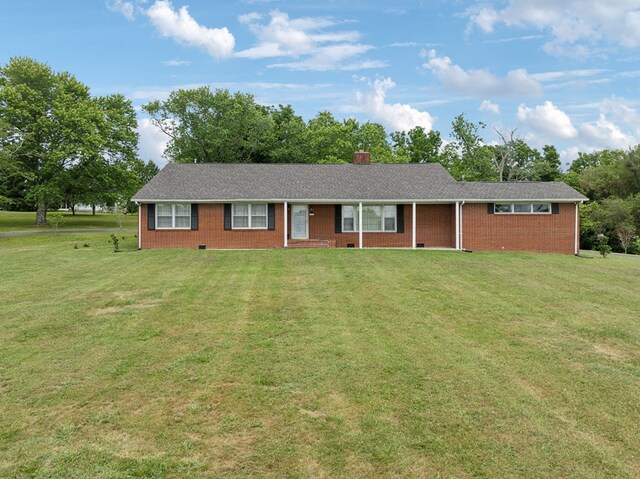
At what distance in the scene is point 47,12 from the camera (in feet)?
54.2

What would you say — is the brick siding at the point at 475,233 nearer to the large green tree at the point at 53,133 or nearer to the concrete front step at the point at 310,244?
the concrete front step at the point at 310,244

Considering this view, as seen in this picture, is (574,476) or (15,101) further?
(15,101)

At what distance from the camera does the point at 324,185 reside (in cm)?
2205

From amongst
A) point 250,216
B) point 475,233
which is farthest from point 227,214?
point 475,233

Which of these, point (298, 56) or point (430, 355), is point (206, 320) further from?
point (298, 56)

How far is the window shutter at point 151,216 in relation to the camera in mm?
20438

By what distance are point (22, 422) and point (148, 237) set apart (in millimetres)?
17407

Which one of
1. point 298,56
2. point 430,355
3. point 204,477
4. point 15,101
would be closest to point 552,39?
point 298,56

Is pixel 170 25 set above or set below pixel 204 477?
above

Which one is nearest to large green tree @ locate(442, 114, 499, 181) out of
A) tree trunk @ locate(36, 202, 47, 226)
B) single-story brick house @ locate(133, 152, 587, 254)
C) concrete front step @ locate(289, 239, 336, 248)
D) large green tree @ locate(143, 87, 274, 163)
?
large green tree @ locate(143, 87, 274, 163)

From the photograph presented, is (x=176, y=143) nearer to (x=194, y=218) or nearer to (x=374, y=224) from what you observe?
(x=194, y=218)

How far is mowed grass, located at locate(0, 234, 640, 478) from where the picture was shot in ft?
11.3

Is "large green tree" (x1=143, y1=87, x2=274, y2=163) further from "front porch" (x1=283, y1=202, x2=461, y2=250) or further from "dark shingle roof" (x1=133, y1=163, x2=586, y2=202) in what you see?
"front porch" (x1=283, y1=202, x2=461, y2=250)

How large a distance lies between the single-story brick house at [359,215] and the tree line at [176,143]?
14431 millimetres
